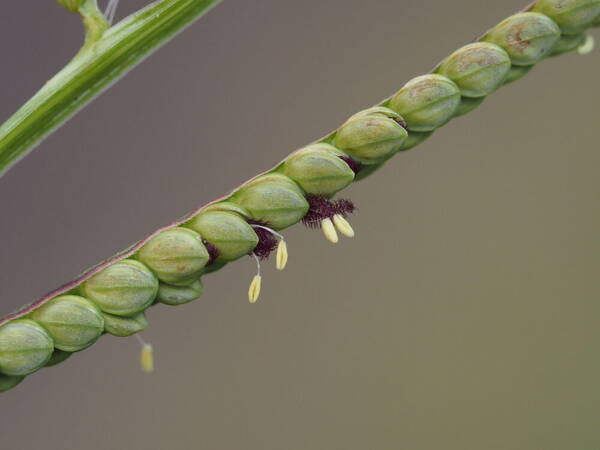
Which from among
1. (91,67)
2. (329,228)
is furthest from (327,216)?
(91,67)

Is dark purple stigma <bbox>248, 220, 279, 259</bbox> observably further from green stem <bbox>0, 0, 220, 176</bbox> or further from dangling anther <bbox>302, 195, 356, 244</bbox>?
green stem <bbox>0, 0, 220, 176</bbox>

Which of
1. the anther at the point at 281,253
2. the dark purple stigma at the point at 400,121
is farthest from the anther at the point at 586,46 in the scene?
the anther at the point at 281,253

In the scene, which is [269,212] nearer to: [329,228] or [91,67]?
[329,228]

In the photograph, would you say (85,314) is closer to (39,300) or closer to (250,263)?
(39,300)

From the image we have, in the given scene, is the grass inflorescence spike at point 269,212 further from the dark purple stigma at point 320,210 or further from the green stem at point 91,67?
the green stem at point 91,67

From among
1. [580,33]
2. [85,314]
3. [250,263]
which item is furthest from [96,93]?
[250,263]

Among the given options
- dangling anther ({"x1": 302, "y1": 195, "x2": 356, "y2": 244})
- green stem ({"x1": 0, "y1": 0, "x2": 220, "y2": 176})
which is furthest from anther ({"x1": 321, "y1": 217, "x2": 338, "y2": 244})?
green stem ({"x1": 0, "y1": 0, "x2": 220, "y2": 176})
